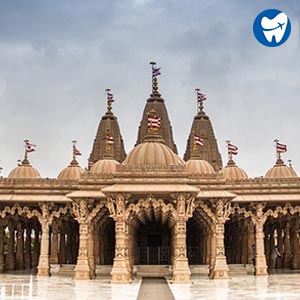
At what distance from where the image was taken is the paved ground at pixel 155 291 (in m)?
17.9

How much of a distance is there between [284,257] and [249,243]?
Result: 5651mm

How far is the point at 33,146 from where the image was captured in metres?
36.9

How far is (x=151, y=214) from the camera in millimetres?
28828

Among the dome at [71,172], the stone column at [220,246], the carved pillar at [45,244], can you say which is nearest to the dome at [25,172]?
the dome at [71,172]

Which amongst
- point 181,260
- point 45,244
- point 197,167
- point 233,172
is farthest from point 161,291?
point 233,172

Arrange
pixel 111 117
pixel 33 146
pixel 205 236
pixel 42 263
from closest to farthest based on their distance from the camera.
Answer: pixel 42 263, pixel 205 236, pixel 33 146, pixel 111 117

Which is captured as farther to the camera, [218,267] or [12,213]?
[12,213]

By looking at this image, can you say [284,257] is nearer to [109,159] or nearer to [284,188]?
[284,188]

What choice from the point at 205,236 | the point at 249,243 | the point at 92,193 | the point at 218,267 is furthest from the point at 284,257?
the point at 92,193

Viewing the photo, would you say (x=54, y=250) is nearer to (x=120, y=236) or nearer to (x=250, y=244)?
(x=120, y=236)

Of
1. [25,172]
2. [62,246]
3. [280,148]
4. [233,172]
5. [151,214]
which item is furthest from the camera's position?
[233,172]

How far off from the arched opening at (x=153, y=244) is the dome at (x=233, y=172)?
523 cm

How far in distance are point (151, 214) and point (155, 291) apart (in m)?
8.84

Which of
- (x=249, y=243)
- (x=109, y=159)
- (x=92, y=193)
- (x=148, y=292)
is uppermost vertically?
(x=109, y=159)
